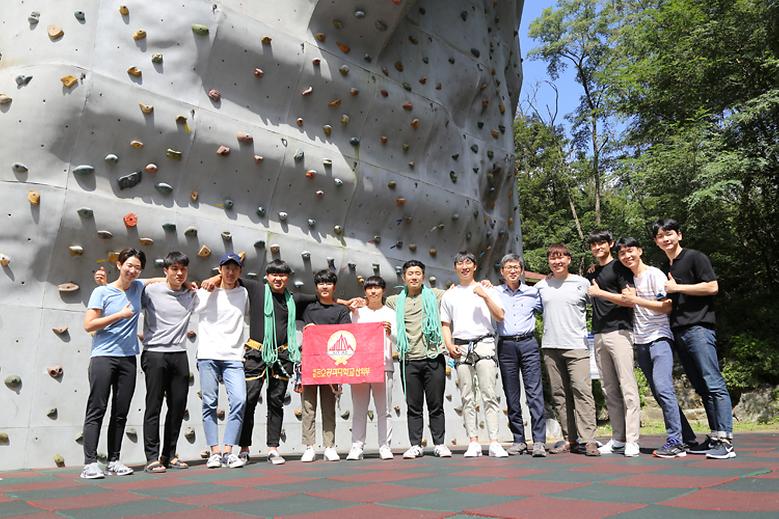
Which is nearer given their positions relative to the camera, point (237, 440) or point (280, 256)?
point (237, 440)

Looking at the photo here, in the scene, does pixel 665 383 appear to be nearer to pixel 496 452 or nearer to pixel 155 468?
pixel 496 452

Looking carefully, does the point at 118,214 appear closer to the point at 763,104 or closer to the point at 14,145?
the point at 14,145

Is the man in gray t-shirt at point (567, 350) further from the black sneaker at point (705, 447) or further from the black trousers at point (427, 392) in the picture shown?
the black trousers at point (427, 392)

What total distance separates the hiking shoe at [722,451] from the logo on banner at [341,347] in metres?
2.65

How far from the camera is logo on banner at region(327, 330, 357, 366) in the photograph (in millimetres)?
5383

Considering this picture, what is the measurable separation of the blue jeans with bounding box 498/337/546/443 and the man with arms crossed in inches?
21.3

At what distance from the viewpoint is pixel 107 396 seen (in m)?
4.69

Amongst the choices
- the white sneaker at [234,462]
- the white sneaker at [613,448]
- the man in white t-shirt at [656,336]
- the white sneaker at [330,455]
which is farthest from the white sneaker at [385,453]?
the man in white t-shirt at [656,336]

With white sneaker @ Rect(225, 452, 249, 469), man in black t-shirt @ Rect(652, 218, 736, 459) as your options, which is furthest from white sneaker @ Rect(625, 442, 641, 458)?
white sneaker @ Rect(225, 452, 249, 469)

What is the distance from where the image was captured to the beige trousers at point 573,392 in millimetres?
5281

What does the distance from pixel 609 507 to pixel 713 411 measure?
229 centimetres

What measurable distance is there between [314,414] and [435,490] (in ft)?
7.47

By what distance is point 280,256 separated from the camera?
736cm

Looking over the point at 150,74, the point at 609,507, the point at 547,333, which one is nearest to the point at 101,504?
the point at 609,507
